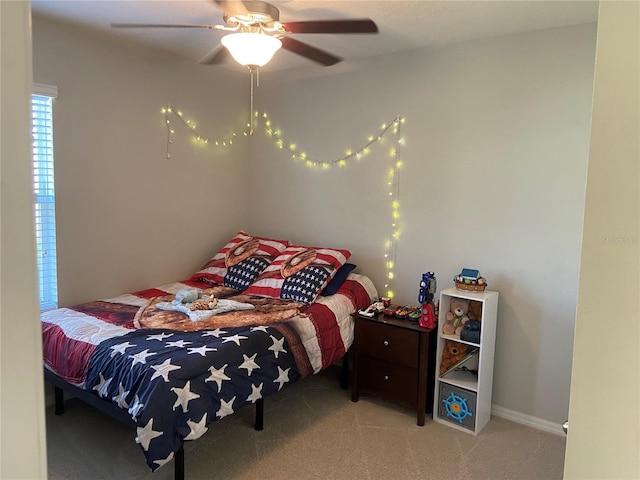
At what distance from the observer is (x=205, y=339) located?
2588 millimetres

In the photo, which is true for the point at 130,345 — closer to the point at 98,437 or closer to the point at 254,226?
the point at 98,437

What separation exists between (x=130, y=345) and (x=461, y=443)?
2027 mm

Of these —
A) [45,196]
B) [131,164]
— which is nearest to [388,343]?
[131,164]

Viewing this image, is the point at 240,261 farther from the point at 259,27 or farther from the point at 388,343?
the point at 259,27

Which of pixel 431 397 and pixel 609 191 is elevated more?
pixel 609 191

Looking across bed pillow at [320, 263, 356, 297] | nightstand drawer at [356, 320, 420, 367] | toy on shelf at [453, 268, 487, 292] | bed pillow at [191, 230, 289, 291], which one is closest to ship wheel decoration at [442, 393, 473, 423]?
nightstand drawer at [356, 320, 420, 367]

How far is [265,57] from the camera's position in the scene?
7.29ft

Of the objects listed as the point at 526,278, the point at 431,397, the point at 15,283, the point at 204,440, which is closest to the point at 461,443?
the point at 431,397

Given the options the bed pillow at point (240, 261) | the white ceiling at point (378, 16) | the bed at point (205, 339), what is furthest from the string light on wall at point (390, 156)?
the bed pillow at point (240, 261)

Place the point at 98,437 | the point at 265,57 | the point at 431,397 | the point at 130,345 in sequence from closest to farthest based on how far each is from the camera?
the point at 265,57 → the point at 130,345 → the point at 98,437 → the point at 431,397

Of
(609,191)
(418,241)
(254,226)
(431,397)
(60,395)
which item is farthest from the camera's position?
(254,226)

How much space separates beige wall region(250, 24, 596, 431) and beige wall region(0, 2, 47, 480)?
2.91 metres

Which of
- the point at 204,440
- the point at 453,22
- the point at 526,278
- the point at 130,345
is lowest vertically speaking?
the point at 204,440

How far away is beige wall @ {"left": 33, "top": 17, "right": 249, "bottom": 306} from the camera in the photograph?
309 centimetres
